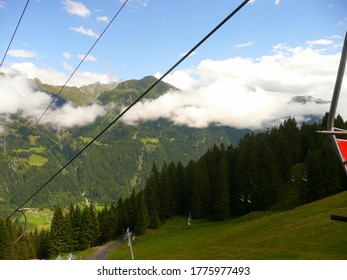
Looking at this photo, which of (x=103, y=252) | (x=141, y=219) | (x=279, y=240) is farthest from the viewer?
(x=141, y=219)

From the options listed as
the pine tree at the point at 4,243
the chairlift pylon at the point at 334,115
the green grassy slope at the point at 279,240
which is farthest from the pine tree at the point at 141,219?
the chairlift pylon at the point at 334,115

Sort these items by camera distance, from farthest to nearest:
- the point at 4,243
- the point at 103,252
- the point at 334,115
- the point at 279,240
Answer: the point at 4,243
the point at 103,252
the point at 279,240
the point at 334,115

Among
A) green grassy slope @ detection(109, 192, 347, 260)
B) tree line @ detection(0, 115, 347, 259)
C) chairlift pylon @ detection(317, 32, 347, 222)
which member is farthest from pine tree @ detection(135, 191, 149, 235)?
chairlift pylon @ detection(317, 32, 347, 222)

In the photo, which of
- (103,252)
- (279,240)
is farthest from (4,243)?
(279,240)

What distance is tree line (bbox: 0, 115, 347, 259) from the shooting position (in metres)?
91.2

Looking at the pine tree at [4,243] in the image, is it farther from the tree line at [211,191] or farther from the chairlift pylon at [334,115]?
the chairlift pylon at [334,115]

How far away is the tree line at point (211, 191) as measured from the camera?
91.2m

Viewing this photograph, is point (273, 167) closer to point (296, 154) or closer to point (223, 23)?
point (296, 154)

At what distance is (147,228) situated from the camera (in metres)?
101

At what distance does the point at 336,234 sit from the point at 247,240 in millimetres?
14377

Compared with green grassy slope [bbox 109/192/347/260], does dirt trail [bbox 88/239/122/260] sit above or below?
below

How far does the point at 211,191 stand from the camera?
344ft

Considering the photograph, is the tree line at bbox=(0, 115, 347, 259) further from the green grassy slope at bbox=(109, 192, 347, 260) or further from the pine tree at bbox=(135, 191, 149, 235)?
the green grassy slope at bbox=(109, 192, 347, 260)

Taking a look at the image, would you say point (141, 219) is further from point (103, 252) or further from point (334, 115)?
point (334, 115)
